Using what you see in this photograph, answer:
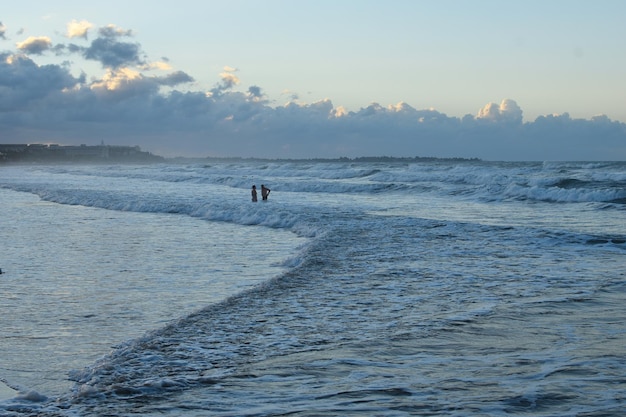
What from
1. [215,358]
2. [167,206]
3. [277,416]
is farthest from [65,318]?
[167,206]

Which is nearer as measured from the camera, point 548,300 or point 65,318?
point 65,318

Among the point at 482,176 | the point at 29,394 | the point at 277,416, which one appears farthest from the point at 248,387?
the point at 482,176

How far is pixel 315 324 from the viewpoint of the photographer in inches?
325

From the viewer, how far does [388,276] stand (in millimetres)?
11656

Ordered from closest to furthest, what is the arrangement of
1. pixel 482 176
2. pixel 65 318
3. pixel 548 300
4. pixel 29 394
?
1. pixel 29 394
2. pixel 65 318
3. pixel 548 300
4. pixel 482 176

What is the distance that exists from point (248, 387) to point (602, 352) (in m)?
3.59

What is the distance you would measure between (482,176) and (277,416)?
1996 inches

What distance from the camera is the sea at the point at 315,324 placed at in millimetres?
5707

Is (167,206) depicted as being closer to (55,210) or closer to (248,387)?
(55,210)

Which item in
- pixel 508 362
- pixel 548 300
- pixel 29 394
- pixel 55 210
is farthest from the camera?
pixel 55 210

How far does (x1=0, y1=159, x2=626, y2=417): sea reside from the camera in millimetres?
5707

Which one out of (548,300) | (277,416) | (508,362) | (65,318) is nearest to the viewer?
(277,416)

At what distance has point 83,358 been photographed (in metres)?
6.87

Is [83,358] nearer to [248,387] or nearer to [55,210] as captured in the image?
[248,387]
